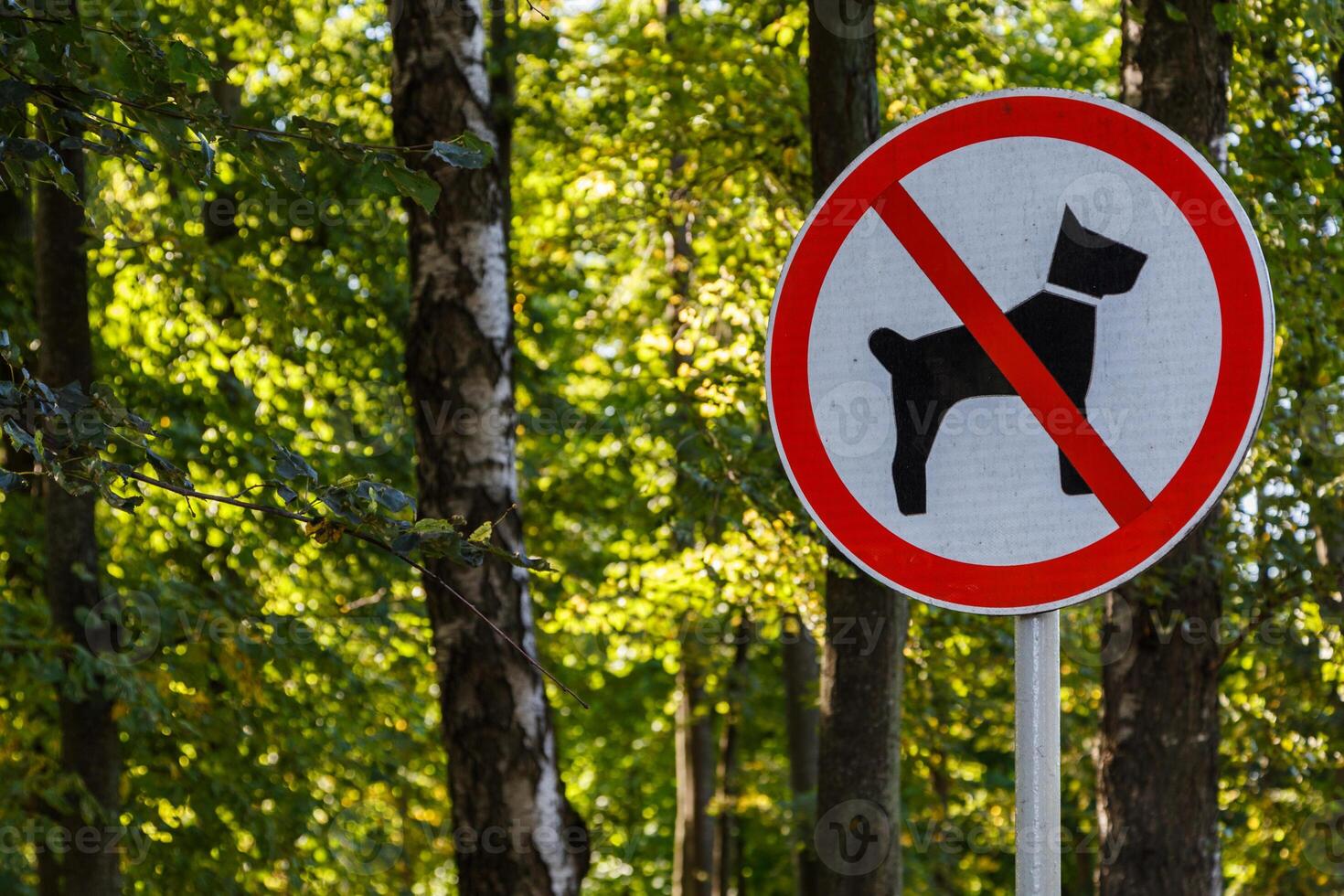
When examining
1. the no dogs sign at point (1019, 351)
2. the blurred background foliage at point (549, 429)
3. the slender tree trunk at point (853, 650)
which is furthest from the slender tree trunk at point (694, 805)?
the no dogs sign at point (1019, 351)

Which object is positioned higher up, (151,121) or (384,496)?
(151,121)

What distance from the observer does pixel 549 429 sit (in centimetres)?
1061

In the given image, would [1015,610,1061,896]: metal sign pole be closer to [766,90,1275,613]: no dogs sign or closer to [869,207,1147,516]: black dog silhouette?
[766,90,1275,613]: no dogs sign

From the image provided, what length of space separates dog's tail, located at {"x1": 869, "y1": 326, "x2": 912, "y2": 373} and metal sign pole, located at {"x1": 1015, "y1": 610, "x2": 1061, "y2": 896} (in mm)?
446

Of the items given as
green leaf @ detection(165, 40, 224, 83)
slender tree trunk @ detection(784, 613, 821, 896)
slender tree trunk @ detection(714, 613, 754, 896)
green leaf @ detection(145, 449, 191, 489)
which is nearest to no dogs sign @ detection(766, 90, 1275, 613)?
green leaf @ detection(145, 449, 191, 489)

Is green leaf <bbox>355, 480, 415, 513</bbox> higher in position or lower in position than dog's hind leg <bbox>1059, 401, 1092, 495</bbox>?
higher

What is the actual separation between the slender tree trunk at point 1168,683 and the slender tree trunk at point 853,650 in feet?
4.16

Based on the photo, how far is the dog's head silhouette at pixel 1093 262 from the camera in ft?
6.98

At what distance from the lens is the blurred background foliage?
8.60 meters

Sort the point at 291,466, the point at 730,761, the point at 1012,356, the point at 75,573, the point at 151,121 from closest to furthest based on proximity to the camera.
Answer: the point at 1012,356 < the point at 291,466 < the point at 151,121 < the point at 75,573 < the point at 730,761

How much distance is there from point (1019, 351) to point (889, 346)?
0.62 ft

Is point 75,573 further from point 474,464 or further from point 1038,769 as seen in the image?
point 1038,769

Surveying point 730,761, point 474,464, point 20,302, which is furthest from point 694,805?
point 474,464

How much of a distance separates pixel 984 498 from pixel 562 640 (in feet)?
46.0
